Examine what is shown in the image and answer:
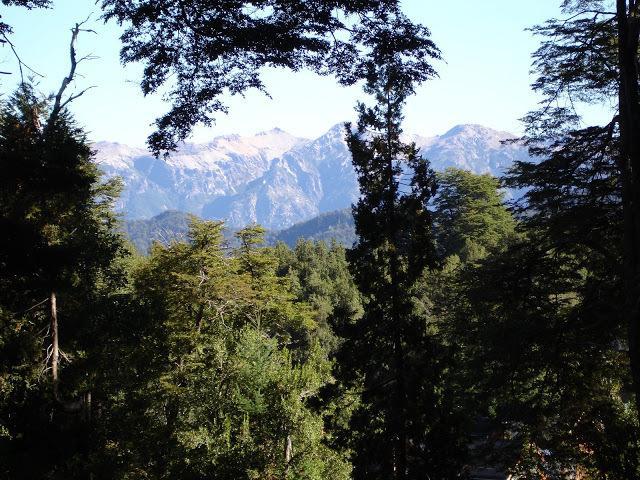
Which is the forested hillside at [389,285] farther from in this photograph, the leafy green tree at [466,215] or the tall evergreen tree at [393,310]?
the leafy green tree at [466,215]

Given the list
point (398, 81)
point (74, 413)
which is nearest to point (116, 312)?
point (74, 413)

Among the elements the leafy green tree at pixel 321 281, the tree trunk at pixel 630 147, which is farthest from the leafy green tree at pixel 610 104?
the leafy green tree at pixel 321 281

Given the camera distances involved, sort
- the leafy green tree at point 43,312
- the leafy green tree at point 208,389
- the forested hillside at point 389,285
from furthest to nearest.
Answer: the leafy green tree at point 208,389 → the leafy green tree at point 43,312 → the forested hillside at point 389,285

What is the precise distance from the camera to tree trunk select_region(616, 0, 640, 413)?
7520 millimetres

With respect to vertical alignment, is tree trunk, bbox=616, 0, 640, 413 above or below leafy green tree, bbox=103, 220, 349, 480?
above

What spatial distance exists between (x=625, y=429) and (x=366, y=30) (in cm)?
847

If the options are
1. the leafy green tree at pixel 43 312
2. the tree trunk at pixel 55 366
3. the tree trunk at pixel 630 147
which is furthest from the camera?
the tree trunk at pixel 55 366

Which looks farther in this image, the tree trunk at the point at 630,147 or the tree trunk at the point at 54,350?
the tree trunk at the point at 54,350

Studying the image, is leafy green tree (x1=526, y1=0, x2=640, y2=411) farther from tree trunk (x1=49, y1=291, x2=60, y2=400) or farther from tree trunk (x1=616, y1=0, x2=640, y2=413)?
tree trunk (x1=49, y1=291, x2=60, y2=400)

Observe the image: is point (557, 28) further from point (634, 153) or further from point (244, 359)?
point (244, 359)

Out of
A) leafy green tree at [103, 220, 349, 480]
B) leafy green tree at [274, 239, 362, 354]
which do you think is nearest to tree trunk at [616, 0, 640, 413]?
leafy green tree at [103, 220, 349, 480]

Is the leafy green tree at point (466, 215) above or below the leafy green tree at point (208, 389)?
above

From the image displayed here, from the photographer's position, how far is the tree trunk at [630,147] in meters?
7.52

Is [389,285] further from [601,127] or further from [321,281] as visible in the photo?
[321,281]
